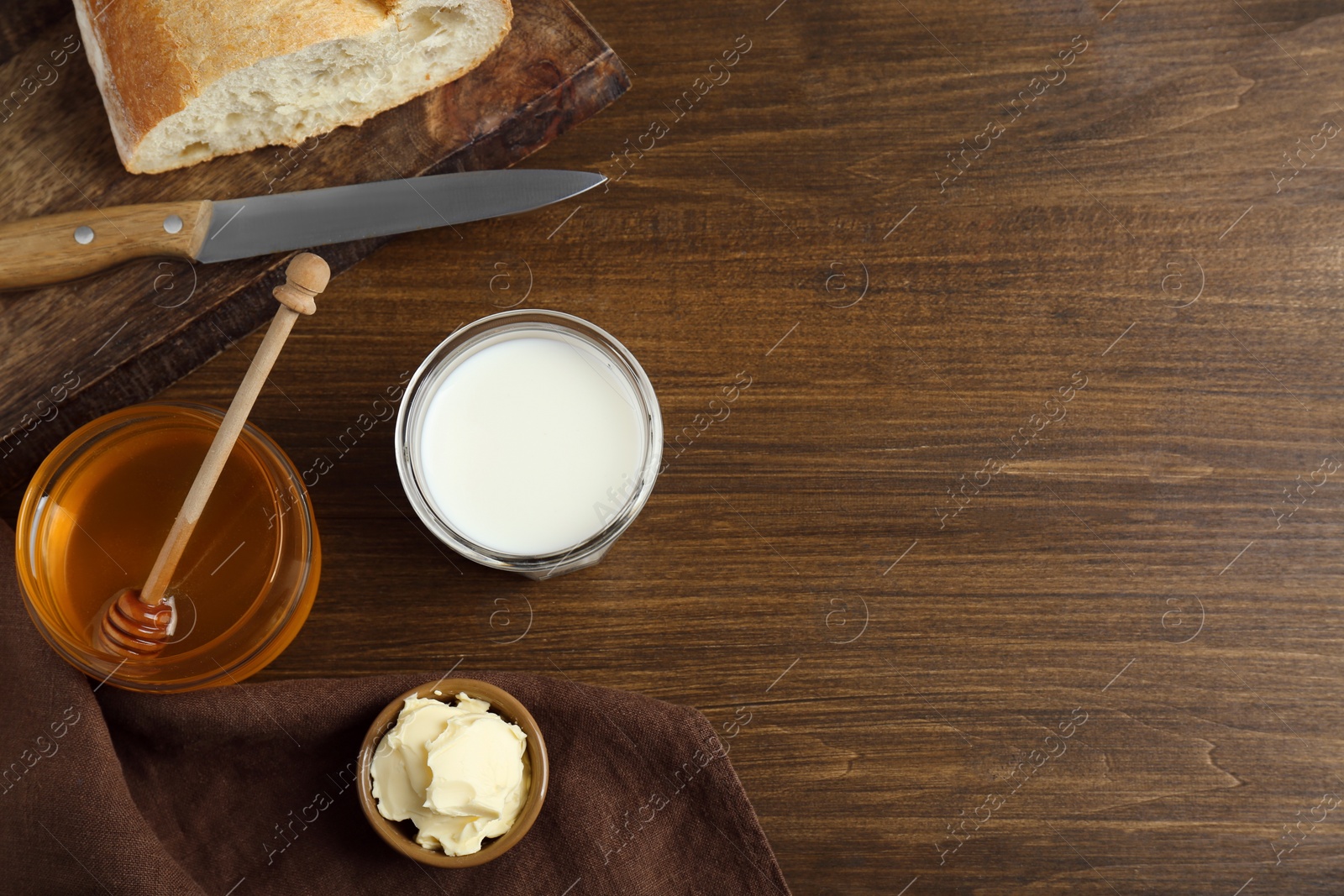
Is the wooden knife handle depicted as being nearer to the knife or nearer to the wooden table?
the knife

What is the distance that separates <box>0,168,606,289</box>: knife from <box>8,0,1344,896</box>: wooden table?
0.05 m

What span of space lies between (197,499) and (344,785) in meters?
0.33

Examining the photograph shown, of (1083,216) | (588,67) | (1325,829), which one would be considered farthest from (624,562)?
(1325,829)

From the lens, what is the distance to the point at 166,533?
0.87 m

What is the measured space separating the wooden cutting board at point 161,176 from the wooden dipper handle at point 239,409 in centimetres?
18

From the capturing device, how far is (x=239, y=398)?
774 millimetres

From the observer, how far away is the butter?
0.79 meters

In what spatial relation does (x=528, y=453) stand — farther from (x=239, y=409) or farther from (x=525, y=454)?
(x=239, y=409)

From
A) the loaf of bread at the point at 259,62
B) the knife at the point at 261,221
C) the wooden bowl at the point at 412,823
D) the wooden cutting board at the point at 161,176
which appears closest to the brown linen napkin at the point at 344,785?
the wooden bowl at the point at 412,823

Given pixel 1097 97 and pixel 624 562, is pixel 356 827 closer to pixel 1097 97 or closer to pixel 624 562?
pixel 624 562

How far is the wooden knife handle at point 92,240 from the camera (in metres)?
0.89

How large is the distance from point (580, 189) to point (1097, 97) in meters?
0.58

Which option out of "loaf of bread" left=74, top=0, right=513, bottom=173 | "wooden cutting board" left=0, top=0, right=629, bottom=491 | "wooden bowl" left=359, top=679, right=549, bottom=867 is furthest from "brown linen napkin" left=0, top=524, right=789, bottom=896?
"loaf of bread" left=74, top=0, right=513, bottom=173

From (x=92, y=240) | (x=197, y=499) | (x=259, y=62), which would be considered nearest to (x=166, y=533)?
(x=197, y=499)
